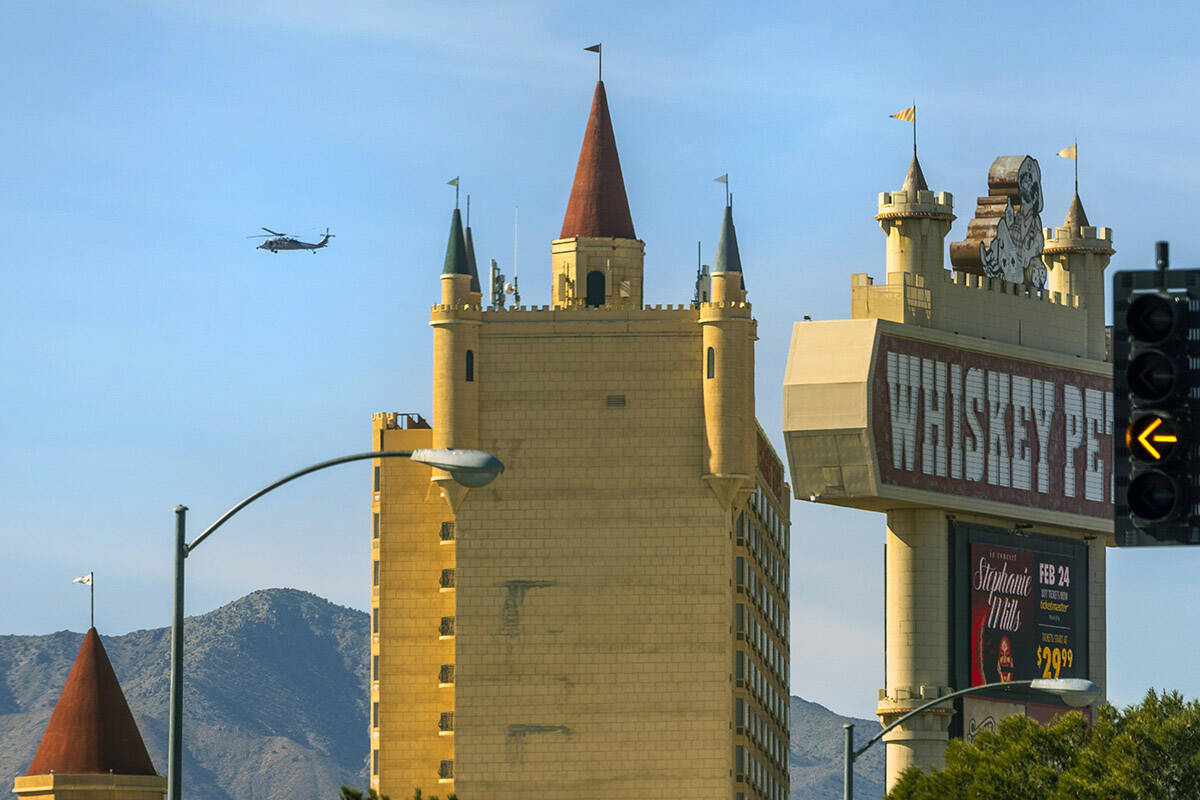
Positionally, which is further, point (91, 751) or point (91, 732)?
point (91, 732)

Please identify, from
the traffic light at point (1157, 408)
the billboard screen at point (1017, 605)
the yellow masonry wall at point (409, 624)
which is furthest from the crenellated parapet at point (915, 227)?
the traffic light at point (1157, 408)

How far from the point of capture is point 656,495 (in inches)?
5020

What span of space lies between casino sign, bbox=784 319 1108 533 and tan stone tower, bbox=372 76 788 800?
16701mm

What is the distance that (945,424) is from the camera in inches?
4407

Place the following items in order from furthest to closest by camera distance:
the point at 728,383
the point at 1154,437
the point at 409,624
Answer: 1. the point at 409,624
2. the point at 728,383
3. the point at 1154,437

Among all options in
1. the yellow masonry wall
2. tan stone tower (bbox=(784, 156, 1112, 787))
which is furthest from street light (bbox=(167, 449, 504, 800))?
the yellow masonry wall

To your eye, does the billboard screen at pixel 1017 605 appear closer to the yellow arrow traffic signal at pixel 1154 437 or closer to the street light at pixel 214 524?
the street light at pixel 214 524

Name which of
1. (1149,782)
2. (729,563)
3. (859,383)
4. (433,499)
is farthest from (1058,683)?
(433,499)

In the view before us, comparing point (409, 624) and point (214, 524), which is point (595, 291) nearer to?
point (409, 624)

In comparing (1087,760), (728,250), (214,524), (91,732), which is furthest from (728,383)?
(214,524)

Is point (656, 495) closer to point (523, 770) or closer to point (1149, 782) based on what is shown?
point (523, 770)

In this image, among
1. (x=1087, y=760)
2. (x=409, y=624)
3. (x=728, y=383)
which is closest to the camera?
(x=1087, y=760)

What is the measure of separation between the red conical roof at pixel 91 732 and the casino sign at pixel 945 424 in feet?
112

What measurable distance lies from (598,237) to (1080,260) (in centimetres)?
2614
